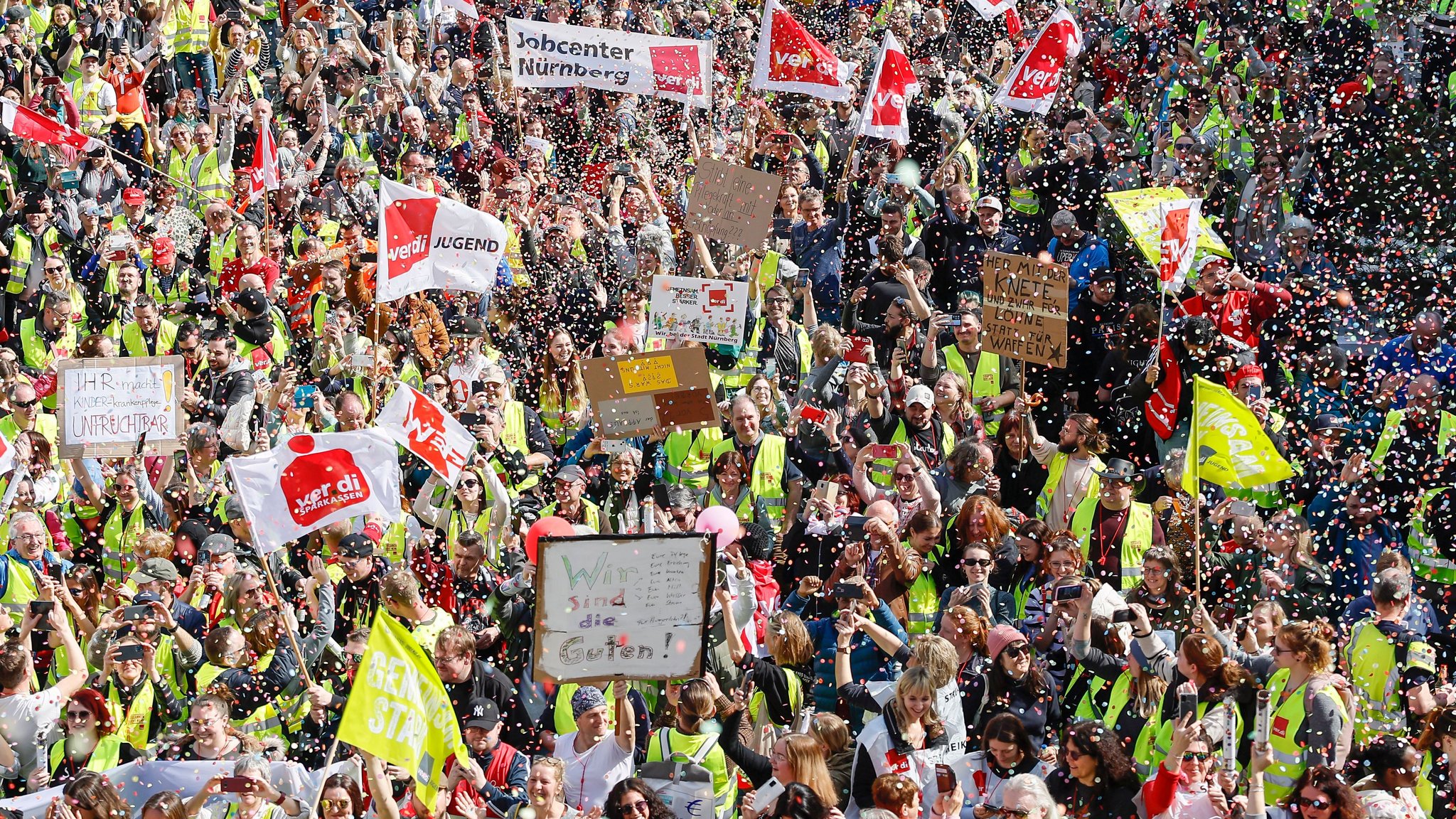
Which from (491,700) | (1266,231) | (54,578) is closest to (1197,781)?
(491,700)

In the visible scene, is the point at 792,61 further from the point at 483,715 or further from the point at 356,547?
the point at 483,715

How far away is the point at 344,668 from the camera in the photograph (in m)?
8.77

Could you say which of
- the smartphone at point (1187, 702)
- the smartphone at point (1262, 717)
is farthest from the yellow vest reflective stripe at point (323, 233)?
the smartphone at point (1262, 717)

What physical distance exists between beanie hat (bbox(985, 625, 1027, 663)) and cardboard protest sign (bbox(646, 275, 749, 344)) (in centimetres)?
397

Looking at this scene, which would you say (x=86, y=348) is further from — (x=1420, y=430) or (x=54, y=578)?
(x=1420, y=430)

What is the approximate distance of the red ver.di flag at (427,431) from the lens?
9641mm

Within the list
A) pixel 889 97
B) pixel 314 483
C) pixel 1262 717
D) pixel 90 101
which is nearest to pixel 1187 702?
pixel 1262 717

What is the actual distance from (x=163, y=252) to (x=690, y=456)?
4.46 meters

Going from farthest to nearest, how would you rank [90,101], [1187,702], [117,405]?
[90,101]
[117,405]
[1187,702]

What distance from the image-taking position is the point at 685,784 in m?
7.53

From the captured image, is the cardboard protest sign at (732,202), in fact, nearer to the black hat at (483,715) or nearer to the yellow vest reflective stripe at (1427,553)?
the yellow vest reflective stripe at (1427,553)

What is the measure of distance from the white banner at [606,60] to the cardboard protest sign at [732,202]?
2249 millimetres

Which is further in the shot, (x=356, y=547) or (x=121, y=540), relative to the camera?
(x=121, y=540)

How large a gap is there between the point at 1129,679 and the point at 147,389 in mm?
5448
